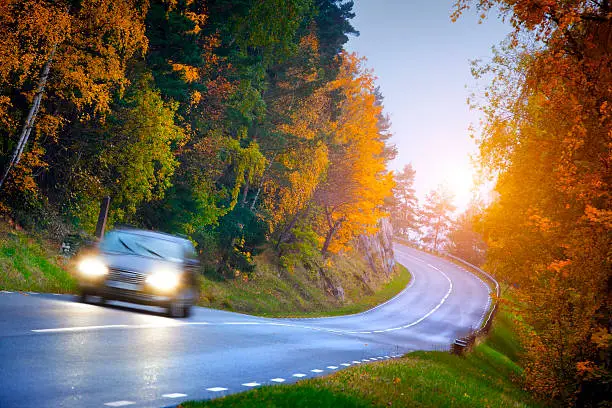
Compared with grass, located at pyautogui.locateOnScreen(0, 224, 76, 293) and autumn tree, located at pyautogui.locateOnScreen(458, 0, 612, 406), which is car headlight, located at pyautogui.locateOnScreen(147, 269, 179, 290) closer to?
grass, located at pyautogui.locateOnScreen(0, 224, 76, 293)

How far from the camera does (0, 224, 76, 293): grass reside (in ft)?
50.3

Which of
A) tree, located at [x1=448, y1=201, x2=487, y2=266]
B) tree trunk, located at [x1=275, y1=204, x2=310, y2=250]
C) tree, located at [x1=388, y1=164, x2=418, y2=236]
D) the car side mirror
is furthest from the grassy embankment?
tree, located at [x1=388, y1=164, x2=418, y2=236]

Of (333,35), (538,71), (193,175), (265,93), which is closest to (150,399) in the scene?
(538,71)

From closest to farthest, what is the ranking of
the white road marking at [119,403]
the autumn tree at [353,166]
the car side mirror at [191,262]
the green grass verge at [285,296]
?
the white road marking at [119,403], the car side mirror at [191,262], the green grass verge at [285,296], the autumn tree at [353,166]

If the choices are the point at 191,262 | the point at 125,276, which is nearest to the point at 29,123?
the point at 191,262

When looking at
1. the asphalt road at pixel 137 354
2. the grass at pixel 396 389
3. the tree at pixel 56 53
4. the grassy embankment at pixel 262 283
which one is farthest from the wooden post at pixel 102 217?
the grass at pixel 396 389

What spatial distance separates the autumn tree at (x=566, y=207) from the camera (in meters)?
11.9

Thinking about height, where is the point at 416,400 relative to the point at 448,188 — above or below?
below

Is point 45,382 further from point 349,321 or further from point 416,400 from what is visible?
point 349,321

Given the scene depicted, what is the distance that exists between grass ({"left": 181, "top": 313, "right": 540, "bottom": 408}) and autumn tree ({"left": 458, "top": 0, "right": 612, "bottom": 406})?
2074 mm

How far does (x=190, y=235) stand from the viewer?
86.1ft

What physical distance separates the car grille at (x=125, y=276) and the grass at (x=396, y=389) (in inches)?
190

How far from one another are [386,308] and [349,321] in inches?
473

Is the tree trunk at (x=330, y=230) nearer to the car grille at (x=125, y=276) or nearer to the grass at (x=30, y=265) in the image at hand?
the grass at (x=30, y=265)
